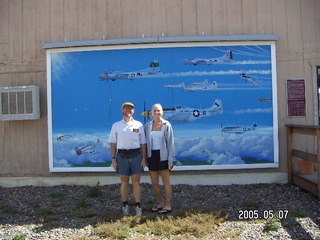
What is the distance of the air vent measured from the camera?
737cm

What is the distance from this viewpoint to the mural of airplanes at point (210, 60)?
730cm

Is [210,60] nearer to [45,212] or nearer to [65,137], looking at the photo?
[65,137]

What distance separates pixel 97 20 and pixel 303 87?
14.8 feet

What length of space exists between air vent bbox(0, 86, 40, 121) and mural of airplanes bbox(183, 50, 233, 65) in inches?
127

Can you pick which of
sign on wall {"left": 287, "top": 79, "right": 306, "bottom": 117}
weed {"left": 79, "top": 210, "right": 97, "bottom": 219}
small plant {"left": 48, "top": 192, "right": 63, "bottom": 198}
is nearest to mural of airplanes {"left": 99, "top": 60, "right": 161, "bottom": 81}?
small plant {"left": 48, "top": 192, "right": 63, "bottom": 198}

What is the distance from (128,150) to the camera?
18.2ft

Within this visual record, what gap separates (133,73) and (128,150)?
2.31 metres

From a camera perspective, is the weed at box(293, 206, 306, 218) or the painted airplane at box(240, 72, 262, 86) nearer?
the weed at box(293, 206, 306, 218)

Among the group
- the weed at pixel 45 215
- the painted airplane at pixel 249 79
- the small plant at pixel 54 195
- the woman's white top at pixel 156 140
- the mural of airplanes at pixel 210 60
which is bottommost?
the weed at pixel 45 215

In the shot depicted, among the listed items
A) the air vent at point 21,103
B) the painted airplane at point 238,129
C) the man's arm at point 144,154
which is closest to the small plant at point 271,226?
the man's arm at point 144,154

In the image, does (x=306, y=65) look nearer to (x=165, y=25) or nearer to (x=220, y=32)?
(x=220, y=32)

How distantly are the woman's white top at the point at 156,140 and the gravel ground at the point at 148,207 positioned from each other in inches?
43.4
